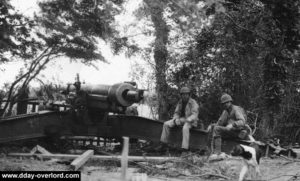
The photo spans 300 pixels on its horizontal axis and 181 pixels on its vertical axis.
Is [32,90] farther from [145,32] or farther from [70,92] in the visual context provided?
[145,32]

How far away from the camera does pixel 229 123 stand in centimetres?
923

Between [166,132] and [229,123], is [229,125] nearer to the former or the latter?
[229,123]

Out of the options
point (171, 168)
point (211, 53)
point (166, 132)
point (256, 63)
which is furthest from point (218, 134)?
point (211, 53)

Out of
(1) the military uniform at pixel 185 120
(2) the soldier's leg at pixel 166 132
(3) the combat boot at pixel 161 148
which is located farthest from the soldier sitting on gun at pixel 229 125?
(3) the combat boot at pixel 161 148

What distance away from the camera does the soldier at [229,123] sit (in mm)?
9008

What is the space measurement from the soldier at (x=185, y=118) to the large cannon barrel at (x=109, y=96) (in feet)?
2.82

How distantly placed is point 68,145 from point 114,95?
5.93 feet

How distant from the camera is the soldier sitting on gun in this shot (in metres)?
9.02

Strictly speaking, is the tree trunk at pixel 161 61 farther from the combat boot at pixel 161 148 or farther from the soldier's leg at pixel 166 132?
the soldier's leg at pixel 166 132

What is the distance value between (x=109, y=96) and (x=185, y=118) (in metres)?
1.68

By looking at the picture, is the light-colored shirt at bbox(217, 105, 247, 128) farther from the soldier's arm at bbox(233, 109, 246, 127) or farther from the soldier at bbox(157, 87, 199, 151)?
the soldier at bbox(157, 87, 199, 151)

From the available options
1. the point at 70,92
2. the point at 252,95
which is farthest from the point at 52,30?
the point at 252,95

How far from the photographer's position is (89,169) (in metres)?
7.16

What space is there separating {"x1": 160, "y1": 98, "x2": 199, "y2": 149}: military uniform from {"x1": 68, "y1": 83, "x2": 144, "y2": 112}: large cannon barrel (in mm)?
867
